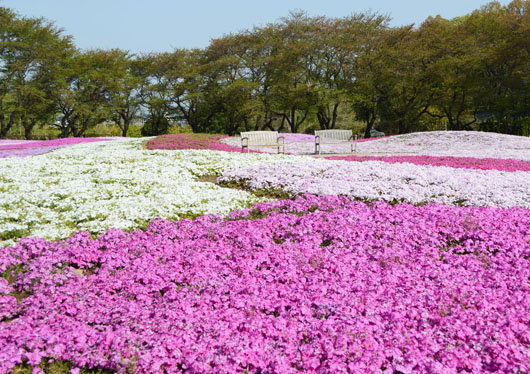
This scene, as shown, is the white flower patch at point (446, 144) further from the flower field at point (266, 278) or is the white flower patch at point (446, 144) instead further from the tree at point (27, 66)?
the tree at point (27, 66)

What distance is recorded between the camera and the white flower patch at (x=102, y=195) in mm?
7207

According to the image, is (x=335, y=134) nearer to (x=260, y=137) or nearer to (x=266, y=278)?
(x=260, y=137)

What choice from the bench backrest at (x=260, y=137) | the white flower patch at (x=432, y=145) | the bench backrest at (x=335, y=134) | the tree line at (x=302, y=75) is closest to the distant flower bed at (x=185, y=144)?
the bench backrest at (x=260, y=137)

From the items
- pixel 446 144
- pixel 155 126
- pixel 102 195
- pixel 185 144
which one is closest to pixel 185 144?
pixel 185 144

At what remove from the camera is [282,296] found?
446 centimetres

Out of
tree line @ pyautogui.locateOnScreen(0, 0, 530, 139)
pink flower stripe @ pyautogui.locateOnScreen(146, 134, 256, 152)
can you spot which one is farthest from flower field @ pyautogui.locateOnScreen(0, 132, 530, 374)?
tree line @ pyautogui.locateOnScreen(0, 0, 530, 139)

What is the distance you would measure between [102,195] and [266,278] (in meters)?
5.66

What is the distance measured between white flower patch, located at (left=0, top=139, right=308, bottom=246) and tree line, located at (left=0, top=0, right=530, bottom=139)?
33.8 metres

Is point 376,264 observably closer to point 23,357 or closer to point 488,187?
point 23,357

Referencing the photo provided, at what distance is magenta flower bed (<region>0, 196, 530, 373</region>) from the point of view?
3.39 m

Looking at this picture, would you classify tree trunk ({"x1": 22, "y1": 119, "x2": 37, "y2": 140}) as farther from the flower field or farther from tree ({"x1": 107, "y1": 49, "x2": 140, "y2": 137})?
the flower field

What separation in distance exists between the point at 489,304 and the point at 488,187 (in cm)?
638

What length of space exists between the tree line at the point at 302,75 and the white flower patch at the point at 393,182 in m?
28.5

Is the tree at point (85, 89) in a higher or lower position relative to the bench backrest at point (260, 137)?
higher
